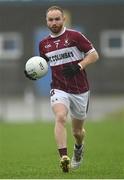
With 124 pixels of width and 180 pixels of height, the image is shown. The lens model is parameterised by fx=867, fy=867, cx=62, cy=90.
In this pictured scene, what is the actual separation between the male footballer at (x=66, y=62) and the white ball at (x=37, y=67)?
115mm

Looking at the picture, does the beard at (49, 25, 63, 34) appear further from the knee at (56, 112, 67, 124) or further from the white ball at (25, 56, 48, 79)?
the knee at (56, 112, 67, 124)

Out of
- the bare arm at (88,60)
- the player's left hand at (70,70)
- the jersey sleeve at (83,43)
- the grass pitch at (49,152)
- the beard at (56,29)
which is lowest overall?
the grass pitch at (49,152)

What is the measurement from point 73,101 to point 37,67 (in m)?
0.72

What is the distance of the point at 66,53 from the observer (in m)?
12.4

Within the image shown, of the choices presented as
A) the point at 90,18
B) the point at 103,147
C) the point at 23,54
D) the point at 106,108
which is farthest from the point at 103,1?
the point at 103,147

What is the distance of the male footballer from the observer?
12.3 m

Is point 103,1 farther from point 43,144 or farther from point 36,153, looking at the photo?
point 36,153

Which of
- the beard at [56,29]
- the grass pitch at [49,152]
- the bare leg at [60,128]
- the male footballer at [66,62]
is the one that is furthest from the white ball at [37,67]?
the grass pitch at [49,152]

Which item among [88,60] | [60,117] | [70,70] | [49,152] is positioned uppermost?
[88,60]

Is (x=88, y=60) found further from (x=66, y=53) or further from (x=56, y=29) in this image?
(x=56, y=29)

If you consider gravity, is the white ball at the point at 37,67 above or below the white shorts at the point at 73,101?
above

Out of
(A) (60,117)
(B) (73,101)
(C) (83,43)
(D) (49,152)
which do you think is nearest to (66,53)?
(C) (83,43)

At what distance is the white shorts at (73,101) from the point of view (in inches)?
484

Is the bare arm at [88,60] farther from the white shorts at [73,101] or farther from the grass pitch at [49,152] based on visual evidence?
the grass pitch at [49,152]
